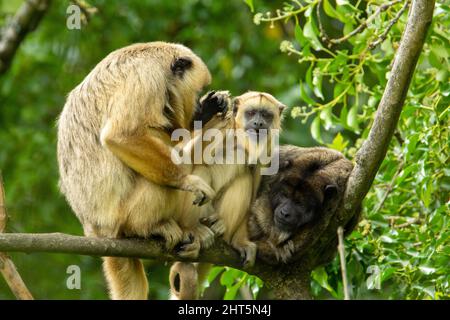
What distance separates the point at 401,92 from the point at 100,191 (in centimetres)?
212

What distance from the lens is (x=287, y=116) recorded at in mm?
12211

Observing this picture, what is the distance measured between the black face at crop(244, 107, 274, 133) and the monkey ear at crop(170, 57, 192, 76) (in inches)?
26.8

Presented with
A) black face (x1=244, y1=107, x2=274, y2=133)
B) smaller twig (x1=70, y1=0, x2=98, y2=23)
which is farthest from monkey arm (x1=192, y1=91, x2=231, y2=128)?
smaller twig (x1=70, y1=0, x2=98, y2=23)

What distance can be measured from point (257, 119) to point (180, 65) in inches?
30.4

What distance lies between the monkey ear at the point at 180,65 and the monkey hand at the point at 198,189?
83 centimetres

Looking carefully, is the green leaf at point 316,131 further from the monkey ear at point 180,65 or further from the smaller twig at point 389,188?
the monkey ear at point 180,65

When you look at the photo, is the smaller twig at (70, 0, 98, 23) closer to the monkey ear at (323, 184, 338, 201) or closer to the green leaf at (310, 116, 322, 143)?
the green leaf at (310, 116, 322, 143)

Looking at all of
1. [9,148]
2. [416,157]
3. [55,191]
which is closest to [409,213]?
[416,157]

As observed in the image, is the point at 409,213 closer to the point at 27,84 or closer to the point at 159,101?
the point at 159,101

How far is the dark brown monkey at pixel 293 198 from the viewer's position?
5855 mm

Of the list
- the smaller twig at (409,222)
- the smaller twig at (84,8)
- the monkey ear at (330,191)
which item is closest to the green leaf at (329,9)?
the monkey ear at (330,191)

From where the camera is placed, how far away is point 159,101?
546 centimetres

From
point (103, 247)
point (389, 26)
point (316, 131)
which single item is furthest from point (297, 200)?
point (103, 247)

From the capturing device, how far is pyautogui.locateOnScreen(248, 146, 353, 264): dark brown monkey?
586cm
